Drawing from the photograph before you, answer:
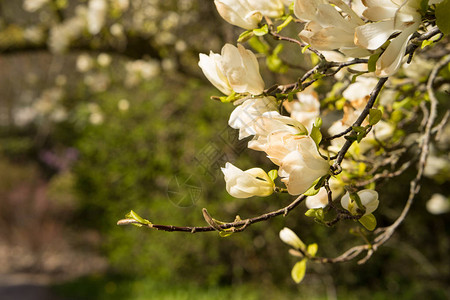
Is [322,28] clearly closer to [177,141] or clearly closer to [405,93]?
[405,93]

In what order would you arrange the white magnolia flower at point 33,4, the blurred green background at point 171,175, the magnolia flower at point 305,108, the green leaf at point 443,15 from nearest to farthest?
1. the green leaf at point 443,15
2. the magnolia flower at point 305,108
3. the white magnolia flower at point 33,4
4. the blurred green background at point 171,175

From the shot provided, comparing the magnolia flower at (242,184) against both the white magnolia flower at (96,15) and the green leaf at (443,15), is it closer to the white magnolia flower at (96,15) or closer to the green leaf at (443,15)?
the green leaf at (443,15)

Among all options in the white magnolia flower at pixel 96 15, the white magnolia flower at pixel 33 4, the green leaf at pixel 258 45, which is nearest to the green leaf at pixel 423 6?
the green leaf at pixel 258 45

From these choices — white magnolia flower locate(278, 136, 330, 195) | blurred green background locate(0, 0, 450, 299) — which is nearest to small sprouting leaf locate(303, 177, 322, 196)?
white magnolia flower locate(278, 136, 330, 195)

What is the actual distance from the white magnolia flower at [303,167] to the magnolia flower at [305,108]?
166 mm

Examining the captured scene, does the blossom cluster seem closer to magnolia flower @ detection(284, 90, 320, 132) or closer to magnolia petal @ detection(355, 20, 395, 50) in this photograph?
magnolia petal @ detection(355, 20, 395, 50)

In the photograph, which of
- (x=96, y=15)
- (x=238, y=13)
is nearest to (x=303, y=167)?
(x=238, y=13)

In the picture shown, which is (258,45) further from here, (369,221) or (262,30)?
(369,221)

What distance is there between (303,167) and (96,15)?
2.08 meters

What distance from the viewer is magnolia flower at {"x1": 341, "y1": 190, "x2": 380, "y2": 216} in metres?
0.50

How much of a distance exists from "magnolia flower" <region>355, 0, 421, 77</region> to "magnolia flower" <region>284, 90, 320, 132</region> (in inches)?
7.9

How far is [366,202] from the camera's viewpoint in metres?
0.50

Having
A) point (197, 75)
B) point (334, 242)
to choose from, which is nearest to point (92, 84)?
point (197, 75)

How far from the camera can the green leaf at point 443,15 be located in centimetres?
41
